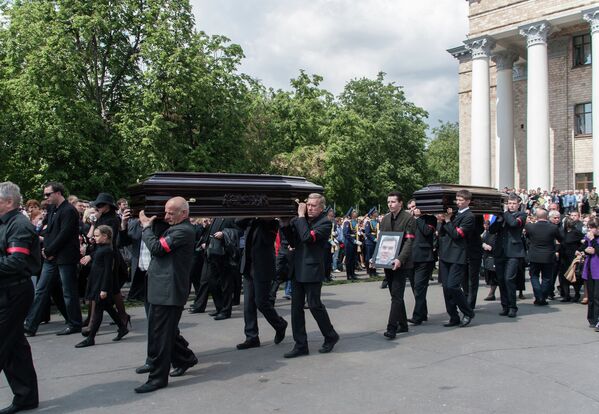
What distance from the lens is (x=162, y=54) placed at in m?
24.7

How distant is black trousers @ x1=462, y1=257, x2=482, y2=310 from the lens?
10.2 metres

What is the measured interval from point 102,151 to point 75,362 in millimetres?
18043

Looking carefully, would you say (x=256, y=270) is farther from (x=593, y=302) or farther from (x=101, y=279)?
(x=593, y=302)

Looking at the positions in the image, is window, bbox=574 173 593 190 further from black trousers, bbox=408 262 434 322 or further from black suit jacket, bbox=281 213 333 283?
black suit jacket, bbox=281 213 333 283

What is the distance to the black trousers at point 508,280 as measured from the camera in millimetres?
10016

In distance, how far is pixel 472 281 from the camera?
33.6 ft

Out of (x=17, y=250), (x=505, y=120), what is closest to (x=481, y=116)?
(x=505, y=120)

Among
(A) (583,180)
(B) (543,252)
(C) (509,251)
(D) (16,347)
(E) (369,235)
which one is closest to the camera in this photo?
(D) (16,347)

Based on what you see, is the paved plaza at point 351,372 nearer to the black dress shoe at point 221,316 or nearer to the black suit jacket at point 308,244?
the black dress shoe at point 221,316

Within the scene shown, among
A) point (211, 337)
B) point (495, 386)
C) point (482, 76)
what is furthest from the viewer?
point (482, 76)

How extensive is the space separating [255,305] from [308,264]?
1010mm

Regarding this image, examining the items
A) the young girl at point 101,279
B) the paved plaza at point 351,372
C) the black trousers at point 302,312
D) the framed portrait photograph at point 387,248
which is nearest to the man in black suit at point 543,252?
the paved plaza at point 351,372

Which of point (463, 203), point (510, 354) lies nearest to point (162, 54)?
point (463, 203)

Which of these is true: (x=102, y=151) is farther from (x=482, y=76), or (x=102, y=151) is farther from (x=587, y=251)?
(x=482, y=76)
